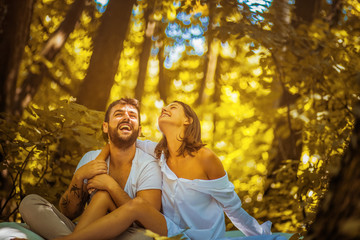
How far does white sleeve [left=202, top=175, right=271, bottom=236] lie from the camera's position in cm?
299

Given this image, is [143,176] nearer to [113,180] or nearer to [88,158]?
[113,180]

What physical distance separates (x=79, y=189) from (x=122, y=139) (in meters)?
0.52

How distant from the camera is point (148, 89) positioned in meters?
13.4

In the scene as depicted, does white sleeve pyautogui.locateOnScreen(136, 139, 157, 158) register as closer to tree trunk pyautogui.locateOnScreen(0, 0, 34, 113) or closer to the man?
the man

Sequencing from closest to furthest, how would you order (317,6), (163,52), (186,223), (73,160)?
(186,223) → (73,160) → (317,6) → (163,52)

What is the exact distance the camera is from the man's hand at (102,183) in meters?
2.79

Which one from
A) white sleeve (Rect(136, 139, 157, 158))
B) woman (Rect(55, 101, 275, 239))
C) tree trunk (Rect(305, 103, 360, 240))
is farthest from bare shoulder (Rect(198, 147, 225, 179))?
tree trunk (Rect(305, 103, 360, 240))

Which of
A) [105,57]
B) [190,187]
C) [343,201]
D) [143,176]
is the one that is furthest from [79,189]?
[343,201]

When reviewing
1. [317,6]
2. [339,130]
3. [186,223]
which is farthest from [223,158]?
[186,223]

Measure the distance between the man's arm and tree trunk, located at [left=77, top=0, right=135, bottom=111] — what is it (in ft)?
4.97

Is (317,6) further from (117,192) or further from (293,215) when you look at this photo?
(117,192)

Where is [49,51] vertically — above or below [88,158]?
above

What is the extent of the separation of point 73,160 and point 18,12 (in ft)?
5.38

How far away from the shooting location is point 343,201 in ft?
3.26
